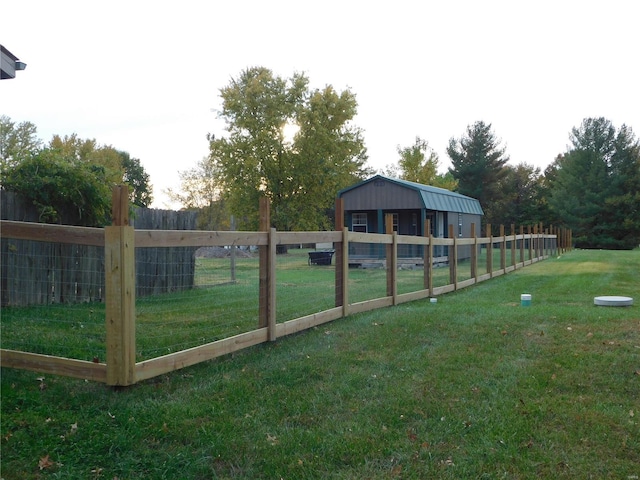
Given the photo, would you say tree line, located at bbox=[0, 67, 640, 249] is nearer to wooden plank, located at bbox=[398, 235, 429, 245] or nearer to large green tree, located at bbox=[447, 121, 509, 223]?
large green tree, located at bbox=[447, 121, 509, 223]

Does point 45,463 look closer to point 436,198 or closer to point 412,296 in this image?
point 412,296

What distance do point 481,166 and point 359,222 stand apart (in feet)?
92.3

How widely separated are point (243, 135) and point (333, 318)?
90.8ft

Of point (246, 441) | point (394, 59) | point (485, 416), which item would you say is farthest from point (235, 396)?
point (394, 59)

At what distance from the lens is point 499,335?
648cm

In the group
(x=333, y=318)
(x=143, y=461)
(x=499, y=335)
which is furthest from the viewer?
(x=333, y=318)

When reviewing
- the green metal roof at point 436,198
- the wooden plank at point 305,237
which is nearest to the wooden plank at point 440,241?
the wooden plank at point 305,237

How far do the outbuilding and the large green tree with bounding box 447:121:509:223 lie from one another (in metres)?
24.5

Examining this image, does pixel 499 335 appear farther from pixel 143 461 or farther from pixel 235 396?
pixel 143 461

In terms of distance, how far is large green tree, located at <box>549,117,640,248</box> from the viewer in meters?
44.0

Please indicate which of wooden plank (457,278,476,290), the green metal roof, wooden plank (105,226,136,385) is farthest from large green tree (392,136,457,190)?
wooden plank (105,226,136,385)

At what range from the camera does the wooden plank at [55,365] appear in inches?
166

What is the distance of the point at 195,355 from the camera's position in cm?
494

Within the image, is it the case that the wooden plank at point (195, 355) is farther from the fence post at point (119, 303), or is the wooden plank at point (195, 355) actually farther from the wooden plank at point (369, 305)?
the wooden plank at point (369, 305)
